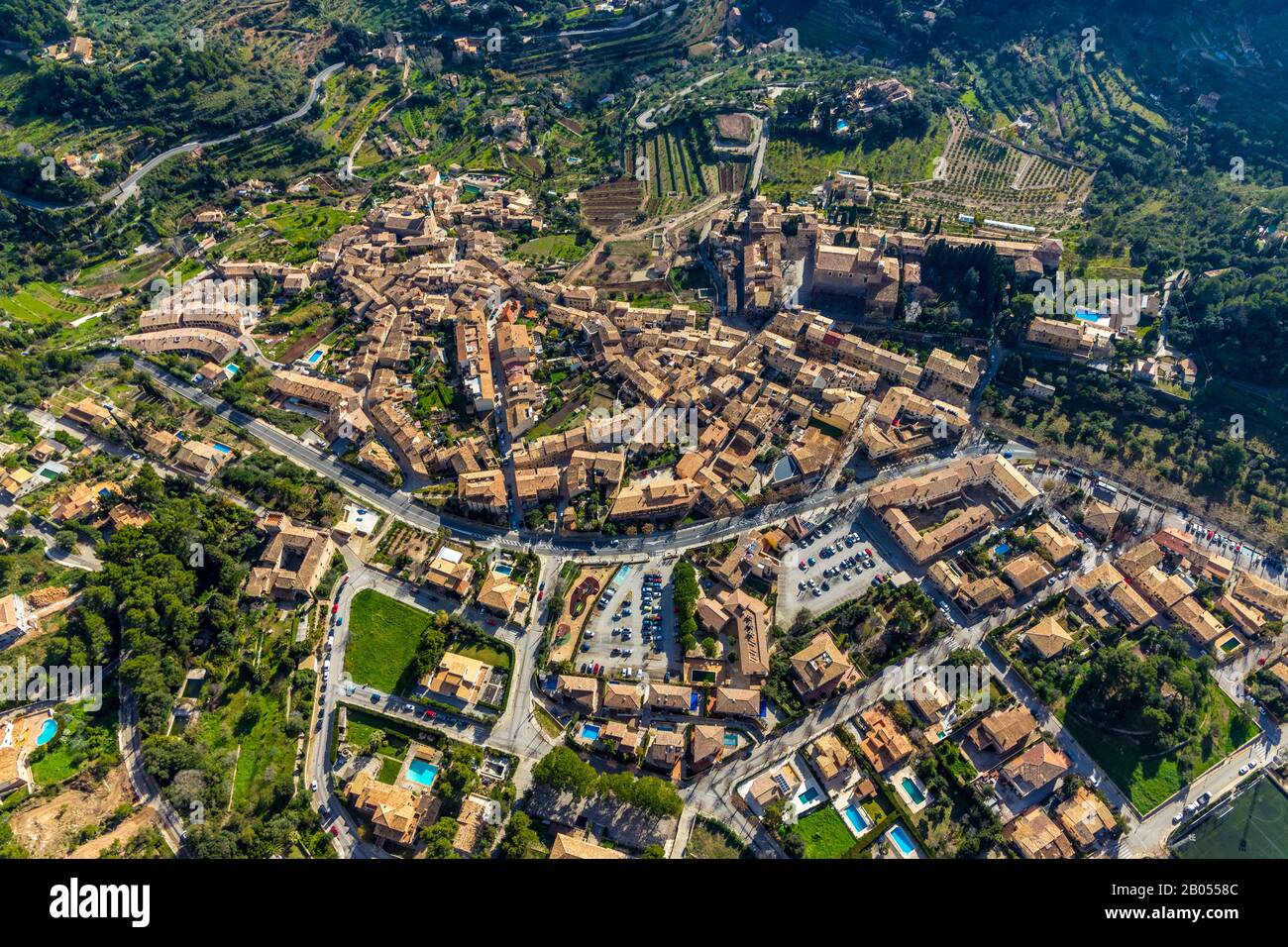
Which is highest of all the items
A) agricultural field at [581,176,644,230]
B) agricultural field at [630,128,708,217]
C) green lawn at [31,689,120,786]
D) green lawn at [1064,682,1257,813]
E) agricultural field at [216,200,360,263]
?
agricultural field at [630,128,708,217]

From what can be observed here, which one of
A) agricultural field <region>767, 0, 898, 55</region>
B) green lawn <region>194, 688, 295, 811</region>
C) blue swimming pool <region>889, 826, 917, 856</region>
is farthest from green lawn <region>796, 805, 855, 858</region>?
agricultural field <region>767, 0, 898, 55</region>

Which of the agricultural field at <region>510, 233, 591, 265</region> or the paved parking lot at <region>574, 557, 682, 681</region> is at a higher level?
the agricultural field at <region>510, 233, 591, 265</region>

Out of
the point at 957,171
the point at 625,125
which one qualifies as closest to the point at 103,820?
the point at 625,125

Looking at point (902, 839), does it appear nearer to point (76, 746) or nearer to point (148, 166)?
point (76, 746)

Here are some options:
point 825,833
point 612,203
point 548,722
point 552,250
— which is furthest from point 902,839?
point 612,203

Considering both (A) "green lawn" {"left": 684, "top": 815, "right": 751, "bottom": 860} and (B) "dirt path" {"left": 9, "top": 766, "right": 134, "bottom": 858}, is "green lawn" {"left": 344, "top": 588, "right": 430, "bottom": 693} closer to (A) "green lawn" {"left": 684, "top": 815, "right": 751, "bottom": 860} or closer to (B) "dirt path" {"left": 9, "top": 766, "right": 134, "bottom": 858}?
(B) "dirt path" {"left": 9, "top": 766, "right": 134, "bottom": 858}

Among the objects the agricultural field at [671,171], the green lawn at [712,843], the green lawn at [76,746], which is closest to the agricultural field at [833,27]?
the agricultural field at [671,171]

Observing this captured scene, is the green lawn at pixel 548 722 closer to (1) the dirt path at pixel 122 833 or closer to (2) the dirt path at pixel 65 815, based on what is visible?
(1) the dirt path at pixel 122 833
